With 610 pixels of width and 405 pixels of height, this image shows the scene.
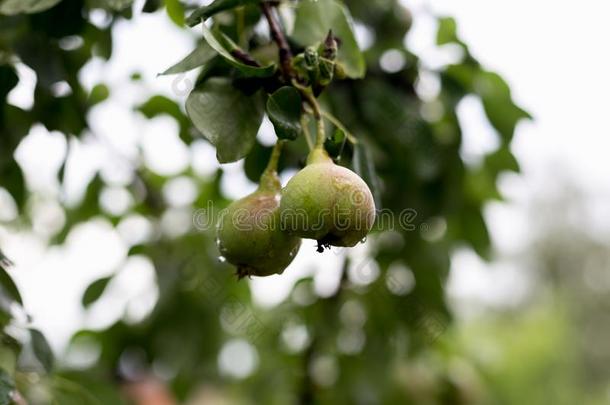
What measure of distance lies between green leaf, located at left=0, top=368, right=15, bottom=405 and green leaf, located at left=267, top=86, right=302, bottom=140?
473 millimetres

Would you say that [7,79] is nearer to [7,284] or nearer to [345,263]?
[7,284]

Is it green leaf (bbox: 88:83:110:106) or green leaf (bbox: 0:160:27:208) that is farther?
green leaf (bbox: 88:83:110:106)

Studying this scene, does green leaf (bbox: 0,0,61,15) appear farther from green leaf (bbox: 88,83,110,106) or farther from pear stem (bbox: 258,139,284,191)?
green leaf (bbox: 88,83,110,106)

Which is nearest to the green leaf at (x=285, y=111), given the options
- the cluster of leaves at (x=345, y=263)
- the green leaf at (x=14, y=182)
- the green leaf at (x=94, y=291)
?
the cluster of leaves at (x=345, y=263)

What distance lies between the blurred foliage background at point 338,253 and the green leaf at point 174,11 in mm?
231

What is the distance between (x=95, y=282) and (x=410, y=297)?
2.63ft

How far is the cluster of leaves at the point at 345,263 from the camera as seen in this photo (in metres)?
1.47

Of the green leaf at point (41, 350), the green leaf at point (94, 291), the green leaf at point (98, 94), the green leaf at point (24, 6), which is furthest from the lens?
the green leaf at point (94, 291)

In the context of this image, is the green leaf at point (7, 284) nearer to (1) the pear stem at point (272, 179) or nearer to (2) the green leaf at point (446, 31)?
(1) the pear stem at point (272, 179)

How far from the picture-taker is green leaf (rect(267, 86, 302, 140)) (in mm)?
1002

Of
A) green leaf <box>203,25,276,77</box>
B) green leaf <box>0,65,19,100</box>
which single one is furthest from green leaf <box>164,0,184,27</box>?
green leaf <box>0,65,19,100</box>

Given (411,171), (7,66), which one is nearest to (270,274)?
(7,66)

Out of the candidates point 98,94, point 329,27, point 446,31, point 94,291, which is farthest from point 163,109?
point 329,27

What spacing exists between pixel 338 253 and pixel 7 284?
2.23 feet
